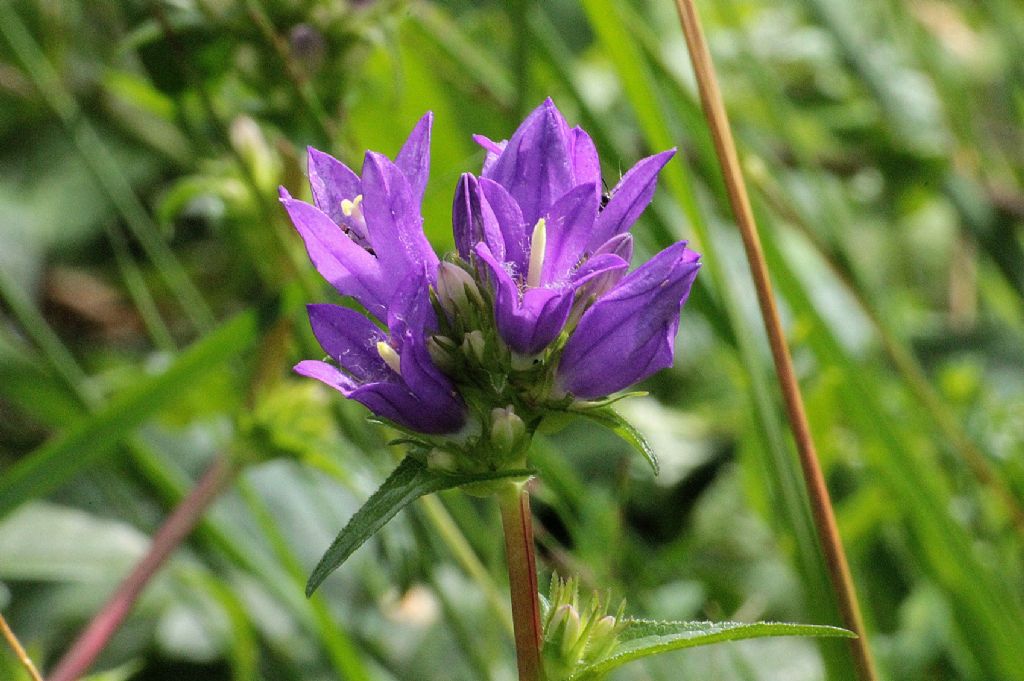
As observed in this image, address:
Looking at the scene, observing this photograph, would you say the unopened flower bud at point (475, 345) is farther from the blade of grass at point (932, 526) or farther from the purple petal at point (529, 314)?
the blade of grass at point (932, 526)

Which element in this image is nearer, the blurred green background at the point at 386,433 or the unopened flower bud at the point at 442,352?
the unopened flower bud at the point at 442,352

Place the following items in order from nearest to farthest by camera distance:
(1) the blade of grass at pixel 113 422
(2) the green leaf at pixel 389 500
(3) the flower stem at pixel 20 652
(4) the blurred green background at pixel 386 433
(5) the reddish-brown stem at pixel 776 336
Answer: (2) the green leaf at pixel 389 500 < (3) the flower stem at pixel 20 652 < (5) the reddish-brown stem at pixel 776 336 < (1) the blade of grass at pixel 113 422 < (4) the blurred green background at pixel 386 433

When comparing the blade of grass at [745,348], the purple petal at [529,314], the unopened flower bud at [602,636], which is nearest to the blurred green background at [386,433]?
the blade of grass at [745,348]

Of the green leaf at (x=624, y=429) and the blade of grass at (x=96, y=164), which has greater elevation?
the blade of grass at (x=96, y=164)

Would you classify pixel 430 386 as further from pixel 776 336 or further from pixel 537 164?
pixel 776 336

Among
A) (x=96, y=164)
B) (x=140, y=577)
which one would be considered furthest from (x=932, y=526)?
(x=96, y=164)

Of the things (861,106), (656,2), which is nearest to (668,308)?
(861,106)

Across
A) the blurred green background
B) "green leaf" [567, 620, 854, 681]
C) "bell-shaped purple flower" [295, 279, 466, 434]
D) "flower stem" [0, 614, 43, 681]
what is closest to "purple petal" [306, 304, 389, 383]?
"bell-shaped purple flower" [295, 279, 466, 434]
